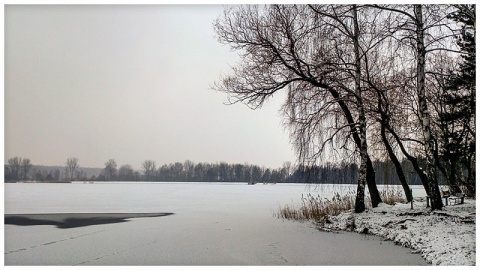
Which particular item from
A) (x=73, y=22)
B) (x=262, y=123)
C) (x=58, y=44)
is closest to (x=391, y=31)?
(x=262, y=123)

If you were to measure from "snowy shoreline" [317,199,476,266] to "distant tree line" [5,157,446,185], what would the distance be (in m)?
1.29

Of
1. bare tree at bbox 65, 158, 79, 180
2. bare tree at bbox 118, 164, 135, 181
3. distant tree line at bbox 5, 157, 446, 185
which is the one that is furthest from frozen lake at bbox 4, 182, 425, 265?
bare tree at bbox 118, 164, 135, 181

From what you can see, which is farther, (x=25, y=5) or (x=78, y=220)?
(x=78, y=220)

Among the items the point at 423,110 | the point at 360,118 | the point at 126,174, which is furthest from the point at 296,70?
the point at 126,174

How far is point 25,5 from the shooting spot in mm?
6352

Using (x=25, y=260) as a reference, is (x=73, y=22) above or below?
above

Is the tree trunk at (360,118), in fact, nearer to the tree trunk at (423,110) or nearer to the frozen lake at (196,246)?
the tree trunk at (423,110)

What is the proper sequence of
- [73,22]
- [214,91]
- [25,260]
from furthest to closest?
[214,91], [73,22], [25,260]

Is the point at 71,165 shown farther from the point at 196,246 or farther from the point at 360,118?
the point at 360,118

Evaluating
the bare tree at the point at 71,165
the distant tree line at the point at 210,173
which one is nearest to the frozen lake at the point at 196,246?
the distant tree line at the point at 210,173

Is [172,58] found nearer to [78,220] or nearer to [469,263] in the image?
[78,220]

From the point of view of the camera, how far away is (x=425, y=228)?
7.39m

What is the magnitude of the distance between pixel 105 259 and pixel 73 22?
4.17m

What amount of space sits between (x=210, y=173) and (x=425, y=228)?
44.7m
